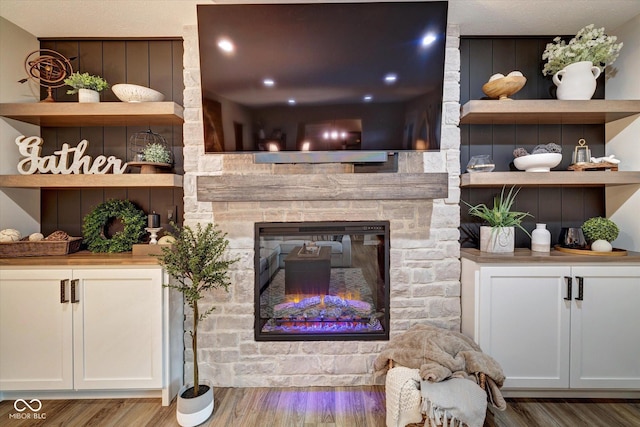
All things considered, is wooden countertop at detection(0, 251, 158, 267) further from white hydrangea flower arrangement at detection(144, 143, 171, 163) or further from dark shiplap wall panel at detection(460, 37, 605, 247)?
dark shiplap wall panel at detection(460, 37, 605, 247)

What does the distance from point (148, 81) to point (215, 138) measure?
0.81 meters

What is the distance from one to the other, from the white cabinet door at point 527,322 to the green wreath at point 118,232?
2.29 metres

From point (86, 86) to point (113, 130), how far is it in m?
0.32

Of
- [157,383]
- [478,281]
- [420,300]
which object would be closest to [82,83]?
[157,383]

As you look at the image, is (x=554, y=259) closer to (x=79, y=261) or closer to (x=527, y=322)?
(x=527, y=322)

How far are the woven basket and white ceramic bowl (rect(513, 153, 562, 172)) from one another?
303 centimetres

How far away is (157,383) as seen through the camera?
69.3 inches

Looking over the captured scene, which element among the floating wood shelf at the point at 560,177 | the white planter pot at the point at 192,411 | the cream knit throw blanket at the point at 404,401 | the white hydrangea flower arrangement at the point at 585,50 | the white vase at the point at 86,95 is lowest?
the white planter pot at the point at 192,411

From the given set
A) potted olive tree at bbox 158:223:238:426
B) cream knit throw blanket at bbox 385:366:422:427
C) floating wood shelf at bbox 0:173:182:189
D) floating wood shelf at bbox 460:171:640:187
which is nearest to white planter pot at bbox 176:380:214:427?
potted olive tree at bbox 158:223:238:426

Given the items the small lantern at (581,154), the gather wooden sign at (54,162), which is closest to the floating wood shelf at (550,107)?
the small lantern at (581,154)

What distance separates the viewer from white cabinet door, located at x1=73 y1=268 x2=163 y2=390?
1743 millimetres

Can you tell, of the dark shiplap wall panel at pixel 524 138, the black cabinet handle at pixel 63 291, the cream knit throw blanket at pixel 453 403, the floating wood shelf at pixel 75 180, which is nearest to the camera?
the cream knit throw blanket at pixel 453 403

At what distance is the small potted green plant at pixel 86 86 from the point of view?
1877 mm

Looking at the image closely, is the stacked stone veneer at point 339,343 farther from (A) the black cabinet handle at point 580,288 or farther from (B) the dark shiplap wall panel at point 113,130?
(A) the black cabinet handle at point 580,288
